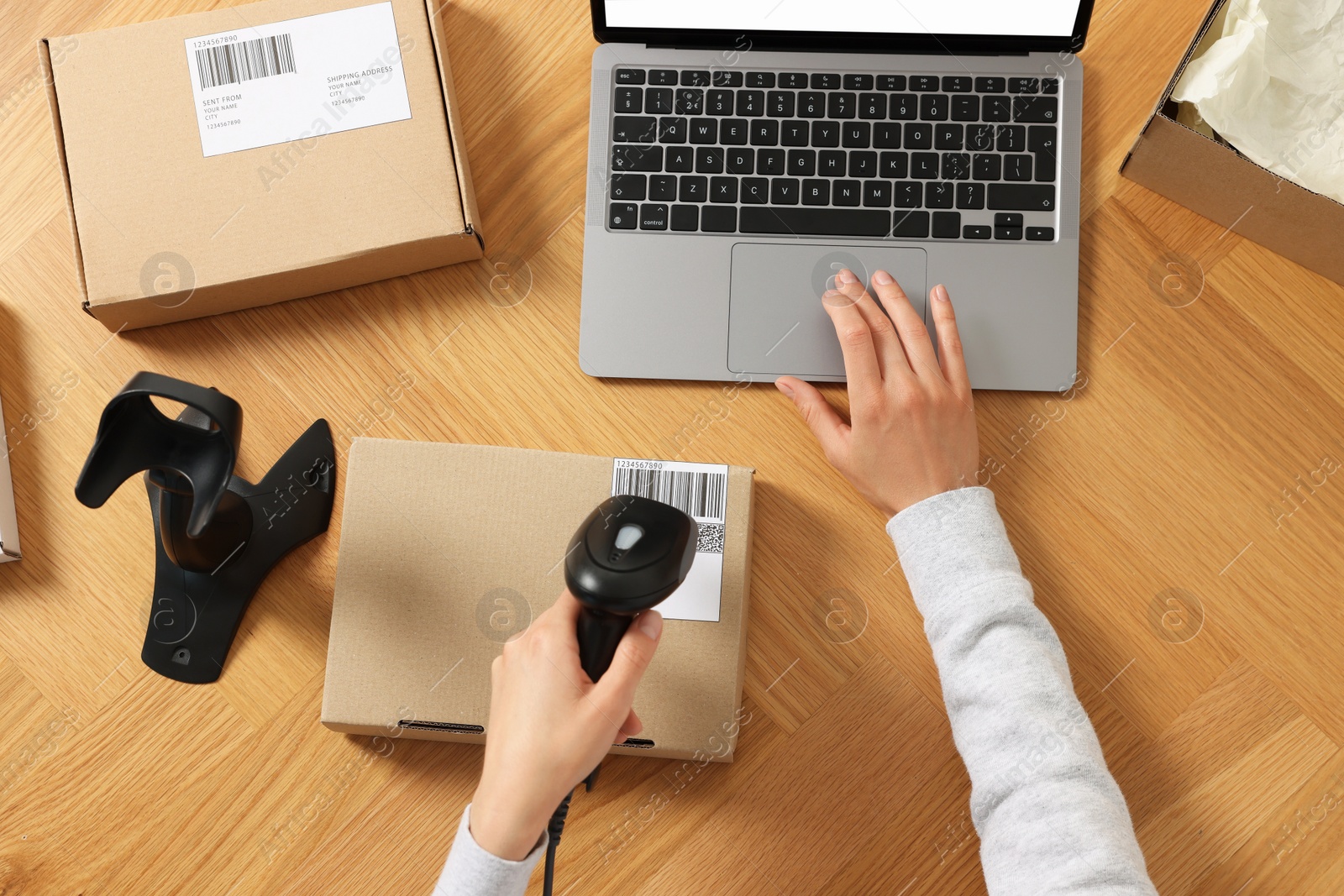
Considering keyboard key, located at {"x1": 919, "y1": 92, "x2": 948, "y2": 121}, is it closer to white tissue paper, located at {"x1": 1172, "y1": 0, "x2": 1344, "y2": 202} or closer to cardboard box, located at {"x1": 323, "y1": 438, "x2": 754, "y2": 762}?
white tissue paper, located at {"x1": 1172, "y1": 0, "x2": 1344, "y2": 202}

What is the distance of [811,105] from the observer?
29.5 inches

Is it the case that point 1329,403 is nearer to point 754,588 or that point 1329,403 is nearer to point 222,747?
point 754,588

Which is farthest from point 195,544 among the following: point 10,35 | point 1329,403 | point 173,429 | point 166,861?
point 1329,403

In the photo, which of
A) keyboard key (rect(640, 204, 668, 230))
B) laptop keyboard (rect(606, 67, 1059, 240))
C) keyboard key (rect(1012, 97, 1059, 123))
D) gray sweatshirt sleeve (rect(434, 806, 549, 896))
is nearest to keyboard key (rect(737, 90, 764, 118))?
laptop keyboard (rect(606, 67, 1059, 240))

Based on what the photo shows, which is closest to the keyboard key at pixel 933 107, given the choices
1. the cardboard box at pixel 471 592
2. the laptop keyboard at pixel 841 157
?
the laptop keyboard at pixel 841 157

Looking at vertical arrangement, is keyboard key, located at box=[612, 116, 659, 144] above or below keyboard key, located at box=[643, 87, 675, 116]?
below

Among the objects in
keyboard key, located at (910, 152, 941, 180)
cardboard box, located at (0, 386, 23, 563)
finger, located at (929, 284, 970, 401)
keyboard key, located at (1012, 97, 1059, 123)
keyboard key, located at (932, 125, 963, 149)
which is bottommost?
cardboard box, located at (0, 386, 23, 563)

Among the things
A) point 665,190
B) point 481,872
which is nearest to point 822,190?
point 665,190

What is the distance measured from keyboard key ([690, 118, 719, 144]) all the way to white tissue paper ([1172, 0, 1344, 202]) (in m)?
0.35

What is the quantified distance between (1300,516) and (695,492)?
48cm

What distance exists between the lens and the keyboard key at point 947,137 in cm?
74

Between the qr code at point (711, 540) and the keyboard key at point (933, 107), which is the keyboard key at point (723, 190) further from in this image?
the qr code at point (711, 540)

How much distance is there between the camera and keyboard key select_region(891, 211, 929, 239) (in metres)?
0.74

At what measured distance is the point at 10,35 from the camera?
0.81 metres
